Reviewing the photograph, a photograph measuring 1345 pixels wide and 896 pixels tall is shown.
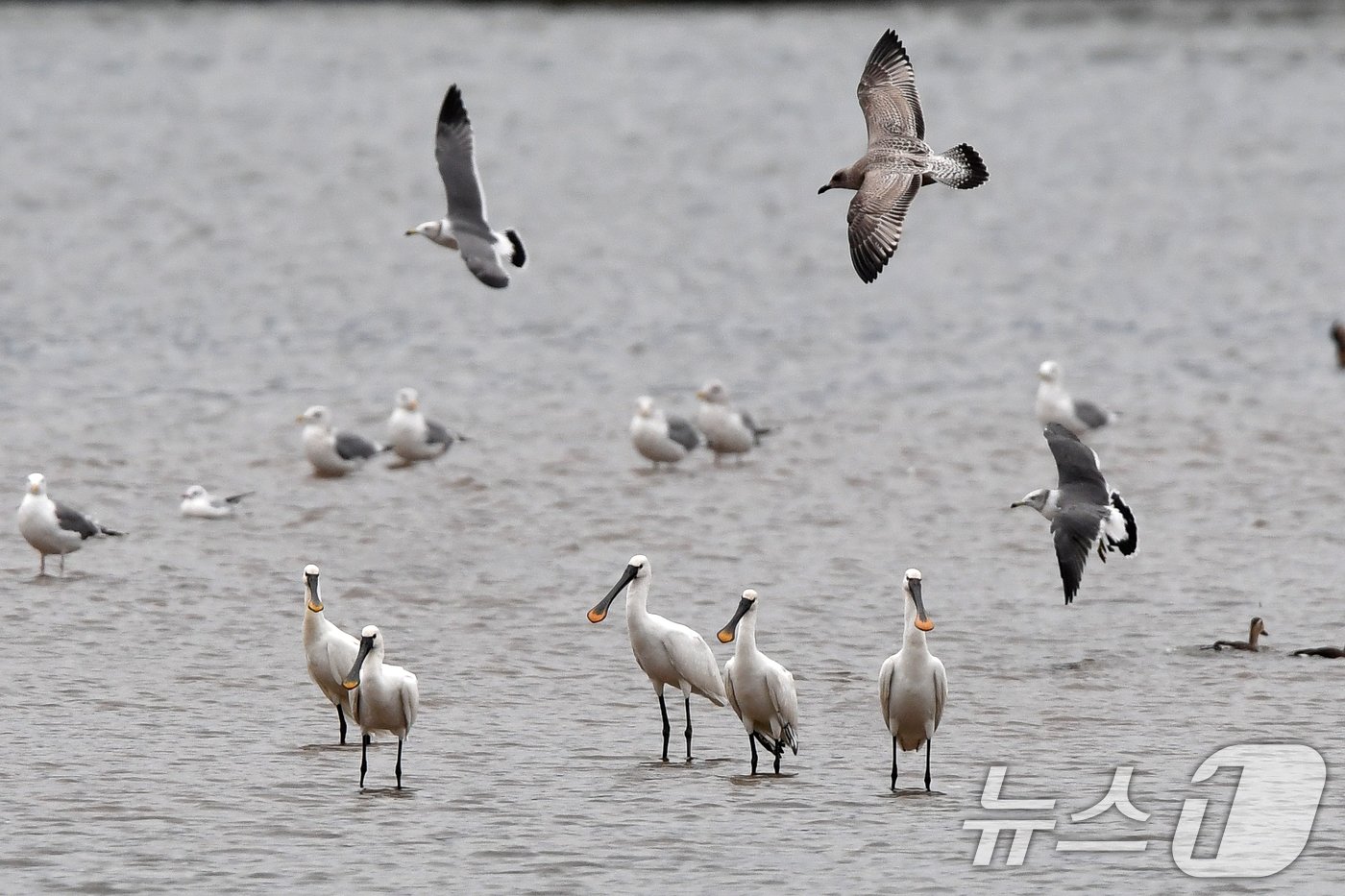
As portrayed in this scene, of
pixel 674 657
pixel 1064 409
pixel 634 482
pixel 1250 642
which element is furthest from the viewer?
pixel 1064 409

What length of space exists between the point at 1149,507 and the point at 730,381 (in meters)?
7.25

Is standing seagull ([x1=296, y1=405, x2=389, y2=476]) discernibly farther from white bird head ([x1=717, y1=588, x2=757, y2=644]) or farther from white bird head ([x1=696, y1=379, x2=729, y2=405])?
white bird head ([x1=717, y1=588, x2=757, y2=644])

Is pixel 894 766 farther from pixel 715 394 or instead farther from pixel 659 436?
pixel 715 394

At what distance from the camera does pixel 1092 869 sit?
9.73 metres

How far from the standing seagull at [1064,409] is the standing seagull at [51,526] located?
882cm

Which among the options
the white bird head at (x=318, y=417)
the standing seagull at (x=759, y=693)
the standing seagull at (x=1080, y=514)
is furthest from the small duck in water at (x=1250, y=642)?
the white bird head at (x=318, y=417)

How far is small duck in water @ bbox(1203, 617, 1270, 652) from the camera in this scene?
13383 millimetres

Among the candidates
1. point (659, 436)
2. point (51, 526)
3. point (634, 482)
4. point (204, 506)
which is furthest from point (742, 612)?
point (659, 436)

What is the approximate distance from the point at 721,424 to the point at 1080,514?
7241 millimetres

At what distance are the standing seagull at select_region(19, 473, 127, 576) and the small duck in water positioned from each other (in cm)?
739

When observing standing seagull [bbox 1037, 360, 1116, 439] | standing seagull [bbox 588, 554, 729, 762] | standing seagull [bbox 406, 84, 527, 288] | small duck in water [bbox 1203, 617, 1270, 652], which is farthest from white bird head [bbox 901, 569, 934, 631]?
standing seagull [bbox 1037, 360, 1116, 439]

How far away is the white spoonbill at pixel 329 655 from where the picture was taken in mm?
11461

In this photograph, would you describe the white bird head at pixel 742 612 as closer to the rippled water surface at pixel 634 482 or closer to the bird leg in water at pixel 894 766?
the rippled water surface at pixel 634 482

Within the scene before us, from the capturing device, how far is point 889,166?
→ 11.2m
